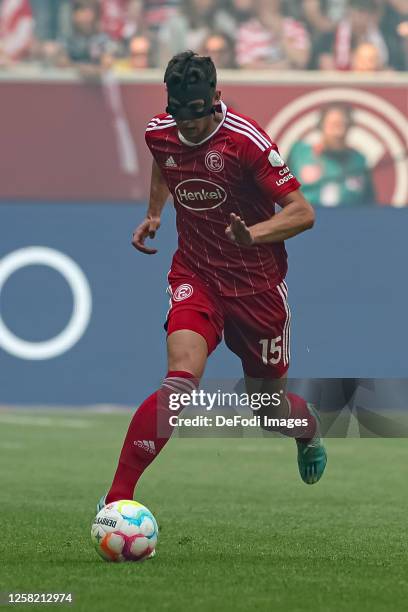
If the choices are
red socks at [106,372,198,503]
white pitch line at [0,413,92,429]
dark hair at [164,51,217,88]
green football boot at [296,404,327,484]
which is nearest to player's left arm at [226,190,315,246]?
dark hair at [164,51,217,88]

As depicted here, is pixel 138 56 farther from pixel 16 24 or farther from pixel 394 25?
pixel 394 25

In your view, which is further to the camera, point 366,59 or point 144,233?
point 366,59

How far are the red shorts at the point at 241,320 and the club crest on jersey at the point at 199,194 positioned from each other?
319 mm

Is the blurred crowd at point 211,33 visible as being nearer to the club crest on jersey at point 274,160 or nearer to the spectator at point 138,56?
the spectator at point 138,56

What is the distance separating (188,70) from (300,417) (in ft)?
6.30

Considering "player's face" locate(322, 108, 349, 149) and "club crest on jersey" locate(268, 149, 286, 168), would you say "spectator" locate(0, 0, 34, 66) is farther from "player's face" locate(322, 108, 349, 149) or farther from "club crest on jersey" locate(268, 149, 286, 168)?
"club crest on jersey" locate(268, 149, 286, 168)

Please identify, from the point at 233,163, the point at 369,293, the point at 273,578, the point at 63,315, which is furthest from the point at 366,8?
the point at 273,578

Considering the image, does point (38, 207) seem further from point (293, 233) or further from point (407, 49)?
point (293, 233)

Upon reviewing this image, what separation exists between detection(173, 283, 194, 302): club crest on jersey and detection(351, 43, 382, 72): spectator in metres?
9.77

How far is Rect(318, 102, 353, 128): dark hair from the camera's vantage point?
50.1ft

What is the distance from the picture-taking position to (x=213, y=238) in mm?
6184

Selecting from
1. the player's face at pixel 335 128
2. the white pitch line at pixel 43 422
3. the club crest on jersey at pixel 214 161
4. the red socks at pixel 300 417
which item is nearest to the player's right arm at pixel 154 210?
the club crest on jersey at pixel 214 161

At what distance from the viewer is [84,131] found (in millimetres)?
14992

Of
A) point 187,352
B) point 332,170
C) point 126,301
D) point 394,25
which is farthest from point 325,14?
point 187,352
